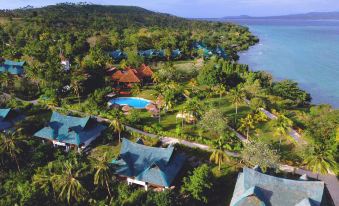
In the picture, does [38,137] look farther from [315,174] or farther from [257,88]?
[257,88]

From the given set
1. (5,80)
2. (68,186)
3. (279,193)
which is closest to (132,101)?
(5,80)

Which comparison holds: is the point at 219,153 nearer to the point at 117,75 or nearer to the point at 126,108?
the point at 126,108

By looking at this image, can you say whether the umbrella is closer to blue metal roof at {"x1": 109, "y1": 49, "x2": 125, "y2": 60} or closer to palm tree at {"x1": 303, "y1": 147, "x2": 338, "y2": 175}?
palm tree at {"x1": 303, "y1": 147, "x2": 338, "y2": 175}

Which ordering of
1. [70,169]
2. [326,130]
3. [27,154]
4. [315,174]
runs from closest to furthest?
[70,169]
[315,174]
[27,154]
[326,130]

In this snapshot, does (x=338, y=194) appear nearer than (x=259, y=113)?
Yes

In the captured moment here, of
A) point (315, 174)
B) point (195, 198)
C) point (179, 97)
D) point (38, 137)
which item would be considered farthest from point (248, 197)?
point (179, 97)
